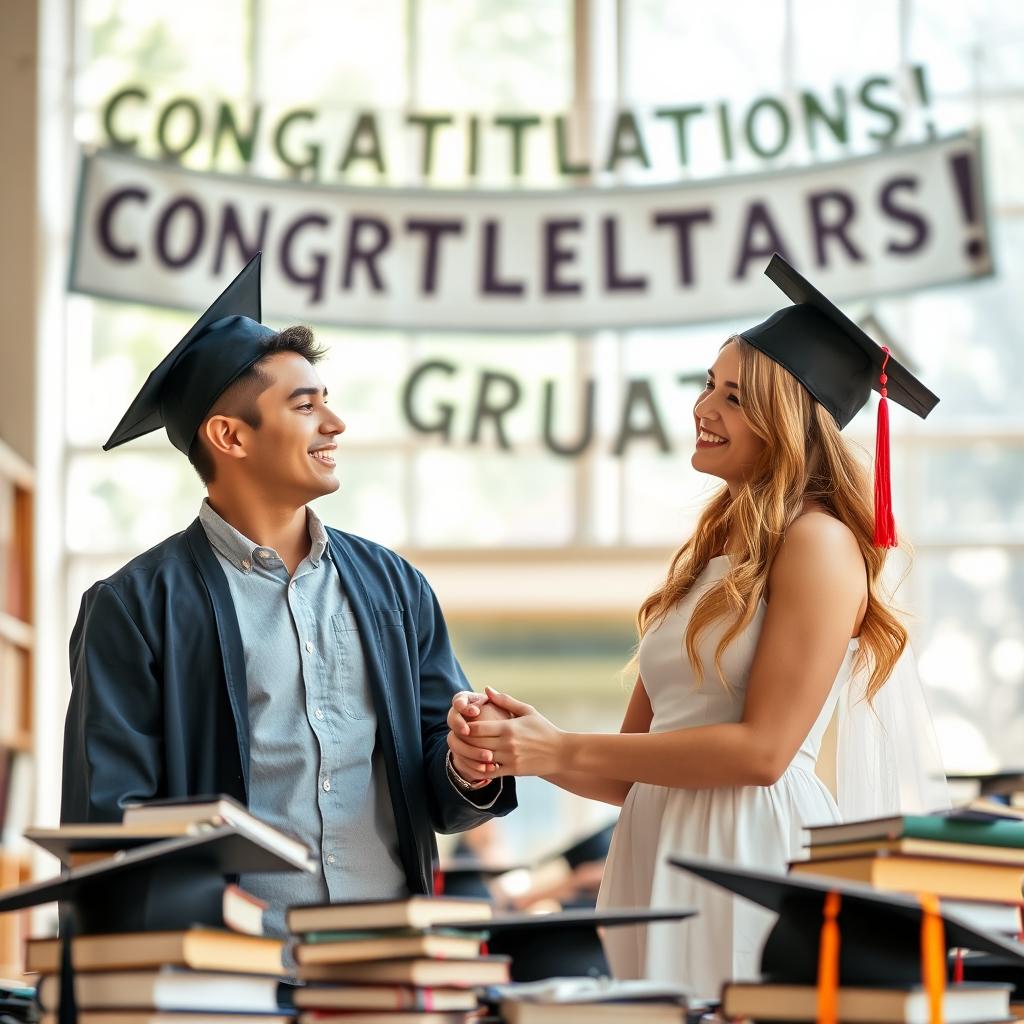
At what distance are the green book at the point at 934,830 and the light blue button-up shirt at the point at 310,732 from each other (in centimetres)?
84

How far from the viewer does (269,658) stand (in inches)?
94.7

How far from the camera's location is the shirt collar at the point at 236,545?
2494 millimetres

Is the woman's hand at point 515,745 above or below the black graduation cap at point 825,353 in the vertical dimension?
below

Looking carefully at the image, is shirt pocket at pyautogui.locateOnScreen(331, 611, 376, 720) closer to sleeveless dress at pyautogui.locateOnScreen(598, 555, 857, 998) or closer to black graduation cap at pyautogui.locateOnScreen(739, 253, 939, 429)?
sleeveless dress at pyautogui.locateOnScreen(598, 555, 857, 998)

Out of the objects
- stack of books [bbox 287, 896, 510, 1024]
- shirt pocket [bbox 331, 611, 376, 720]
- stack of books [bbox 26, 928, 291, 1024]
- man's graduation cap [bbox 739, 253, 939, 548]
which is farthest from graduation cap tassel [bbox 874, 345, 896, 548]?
stack of books [bbox 26, 928, 291, 1024]

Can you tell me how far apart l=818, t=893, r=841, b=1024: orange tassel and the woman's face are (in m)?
1.03

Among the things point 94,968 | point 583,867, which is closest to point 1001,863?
point 94,968

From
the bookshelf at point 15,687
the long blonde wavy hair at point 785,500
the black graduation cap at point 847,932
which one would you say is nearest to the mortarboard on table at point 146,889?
the black graduation cap at point 847,932

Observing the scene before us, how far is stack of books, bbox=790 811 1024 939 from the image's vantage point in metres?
1.63

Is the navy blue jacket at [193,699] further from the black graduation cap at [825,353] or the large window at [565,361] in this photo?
the large window at [565,361]

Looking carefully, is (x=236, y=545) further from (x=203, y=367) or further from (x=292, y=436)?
(x=203, y=367)

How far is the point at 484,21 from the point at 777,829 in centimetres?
561

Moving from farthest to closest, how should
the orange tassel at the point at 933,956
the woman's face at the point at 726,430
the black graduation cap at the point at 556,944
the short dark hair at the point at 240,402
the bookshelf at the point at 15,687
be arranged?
the bookshelf at the point at 15,687
the short dark hair at the point at 240,402
the woman's face at the point at 726,430
the black graduation cap at the point at 556,944
the orange tassel at the point at 933,956

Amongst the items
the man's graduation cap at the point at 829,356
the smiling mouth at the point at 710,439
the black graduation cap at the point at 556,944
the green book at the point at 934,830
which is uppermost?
the man's graduation cap at the point at 829,356
